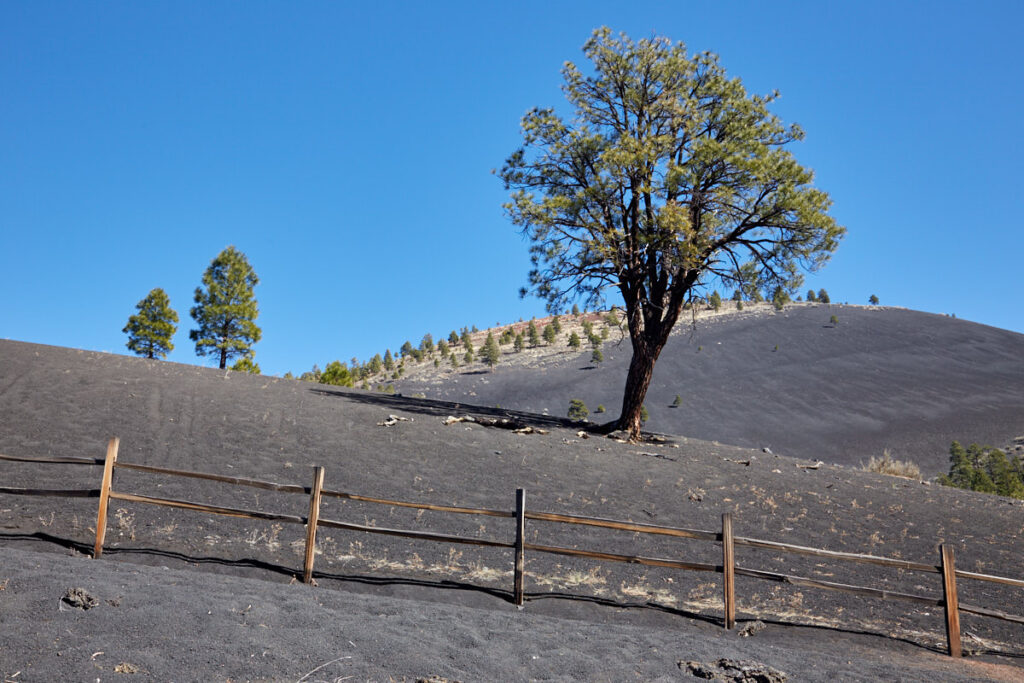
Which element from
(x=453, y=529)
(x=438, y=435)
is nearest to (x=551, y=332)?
(x=438, y=435)

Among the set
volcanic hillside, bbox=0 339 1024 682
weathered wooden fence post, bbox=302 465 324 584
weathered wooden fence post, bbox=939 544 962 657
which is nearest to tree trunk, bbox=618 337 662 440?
volcanic hillside, bbox=0 339 1024 682

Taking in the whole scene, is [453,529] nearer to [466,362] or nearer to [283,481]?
[283,481]

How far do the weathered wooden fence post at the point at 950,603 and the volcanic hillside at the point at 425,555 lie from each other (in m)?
0.31

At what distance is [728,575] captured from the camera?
1002 cm

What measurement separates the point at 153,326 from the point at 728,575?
50.3 metres

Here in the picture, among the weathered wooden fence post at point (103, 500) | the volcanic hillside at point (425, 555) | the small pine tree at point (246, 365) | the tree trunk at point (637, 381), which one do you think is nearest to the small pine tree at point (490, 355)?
the small pine tree at point (246, 365)

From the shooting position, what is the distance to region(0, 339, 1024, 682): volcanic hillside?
7172mm

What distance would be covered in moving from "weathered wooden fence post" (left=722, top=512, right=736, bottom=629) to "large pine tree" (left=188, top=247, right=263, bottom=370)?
4271 centimetres

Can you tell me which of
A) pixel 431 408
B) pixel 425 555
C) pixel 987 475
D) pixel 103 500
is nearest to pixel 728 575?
pixel 425 555

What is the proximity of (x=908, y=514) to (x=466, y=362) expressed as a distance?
80.7 m

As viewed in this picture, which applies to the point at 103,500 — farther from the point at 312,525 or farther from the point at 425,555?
the point at 425,555

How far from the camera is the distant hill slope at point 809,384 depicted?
6694cm

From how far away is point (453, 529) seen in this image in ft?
42.3

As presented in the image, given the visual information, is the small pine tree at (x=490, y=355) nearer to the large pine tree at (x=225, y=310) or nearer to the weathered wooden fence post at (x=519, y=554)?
the large pine tree at (x=225, y=310)
